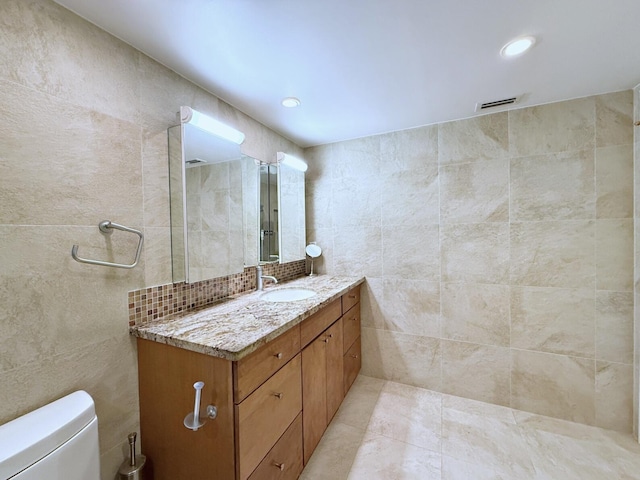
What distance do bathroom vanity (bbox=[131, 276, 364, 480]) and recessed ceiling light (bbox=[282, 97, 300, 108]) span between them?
1.31 m

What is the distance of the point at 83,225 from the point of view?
100 centimetres

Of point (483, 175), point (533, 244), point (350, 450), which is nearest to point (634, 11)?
point (483, 175)

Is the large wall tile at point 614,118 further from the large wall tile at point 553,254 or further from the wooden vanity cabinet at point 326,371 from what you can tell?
the wooden vanity cabinet at point 326,371

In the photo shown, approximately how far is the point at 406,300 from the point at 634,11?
193 cm

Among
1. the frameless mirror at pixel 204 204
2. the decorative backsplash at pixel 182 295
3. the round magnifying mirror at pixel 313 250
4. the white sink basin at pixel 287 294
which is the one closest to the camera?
the decorative backsplash at pixel 182 295

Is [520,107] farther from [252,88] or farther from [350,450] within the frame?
[350,450]

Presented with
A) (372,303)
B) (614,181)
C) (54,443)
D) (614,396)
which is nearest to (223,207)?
(54,443)

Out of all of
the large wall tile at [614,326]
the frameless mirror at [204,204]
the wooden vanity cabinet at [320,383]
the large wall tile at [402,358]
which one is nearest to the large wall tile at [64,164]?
the frameless mirror at [204,204]

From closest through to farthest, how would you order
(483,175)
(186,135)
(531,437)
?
(186,135), (531,437), (483,175)

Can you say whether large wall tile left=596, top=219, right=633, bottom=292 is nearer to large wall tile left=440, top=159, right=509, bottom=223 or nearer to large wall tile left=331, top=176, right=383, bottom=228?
large wall tile left=440, top=159, right=509, bottom=223

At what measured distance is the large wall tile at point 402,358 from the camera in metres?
2.10

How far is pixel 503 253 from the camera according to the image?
1867mm

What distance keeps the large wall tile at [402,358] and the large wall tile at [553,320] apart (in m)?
0.61

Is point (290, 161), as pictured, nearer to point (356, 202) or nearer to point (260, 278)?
point (356, 202)
